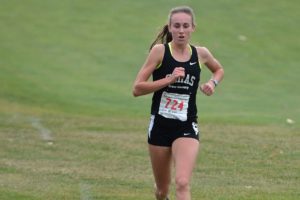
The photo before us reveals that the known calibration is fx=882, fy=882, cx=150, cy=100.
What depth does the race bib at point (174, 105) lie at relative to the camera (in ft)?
29.0

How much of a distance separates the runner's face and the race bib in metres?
0.55

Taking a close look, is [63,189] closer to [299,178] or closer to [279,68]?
[299,178]

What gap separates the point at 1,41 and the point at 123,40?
14.0 feet

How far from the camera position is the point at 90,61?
1123 inches

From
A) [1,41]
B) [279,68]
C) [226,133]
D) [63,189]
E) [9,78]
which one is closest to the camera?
[63,189]

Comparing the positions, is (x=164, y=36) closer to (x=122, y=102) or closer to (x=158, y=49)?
(x=158, y=49)

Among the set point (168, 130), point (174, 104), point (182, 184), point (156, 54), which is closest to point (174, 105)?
point (174, 104)

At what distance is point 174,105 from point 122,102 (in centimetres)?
1421

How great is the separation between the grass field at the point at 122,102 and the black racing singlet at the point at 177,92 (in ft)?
6.92

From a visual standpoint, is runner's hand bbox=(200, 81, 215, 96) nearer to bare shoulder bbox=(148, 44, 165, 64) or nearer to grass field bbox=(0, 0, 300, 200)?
bare shoulder bbox=(148, 44, 165, 64)

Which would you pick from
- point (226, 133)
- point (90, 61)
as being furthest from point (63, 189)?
point (90, 61)

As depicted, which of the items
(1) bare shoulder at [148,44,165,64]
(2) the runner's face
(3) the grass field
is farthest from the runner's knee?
(3) the grass field

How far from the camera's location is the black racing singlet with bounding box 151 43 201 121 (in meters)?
8.83

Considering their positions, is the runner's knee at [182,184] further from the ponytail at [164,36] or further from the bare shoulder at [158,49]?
the ponytail at [164,36]
